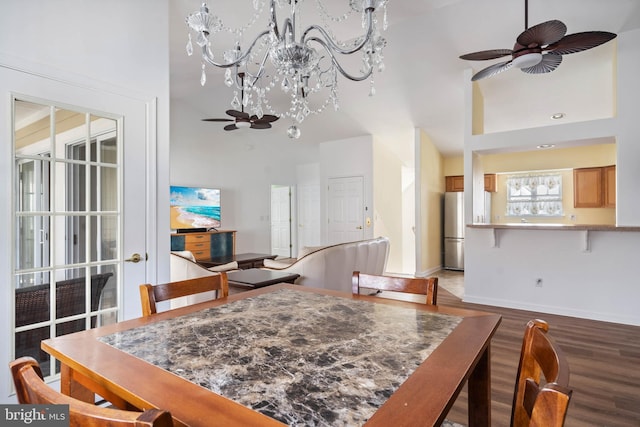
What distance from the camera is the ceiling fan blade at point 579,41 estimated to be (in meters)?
2.51

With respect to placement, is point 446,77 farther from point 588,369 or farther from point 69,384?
point 69,384

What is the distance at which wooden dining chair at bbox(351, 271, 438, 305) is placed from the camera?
60.8 inches

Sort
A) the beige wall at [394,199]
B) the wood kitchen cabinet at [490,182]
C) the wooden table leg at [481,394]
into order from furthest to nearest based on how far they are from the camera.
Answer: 1. the beige wall at [394,199]
2. the wood kitchen cabinet at [490,182]
3. the wooden table leg at [481,394]

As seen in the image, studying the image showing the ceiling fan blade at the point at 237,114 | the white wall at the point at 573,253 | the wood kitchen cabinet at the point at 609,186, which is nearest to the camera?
the white wall at the point at 573,253

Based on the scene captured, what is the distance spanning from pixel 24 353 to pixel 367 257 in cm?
332

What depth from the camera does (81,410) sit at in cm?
56

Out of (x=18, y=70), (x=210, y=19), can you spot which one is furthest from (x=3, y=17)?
(x=210, y=19)

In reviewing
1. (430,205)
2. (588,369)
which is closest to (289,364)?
(588,369)

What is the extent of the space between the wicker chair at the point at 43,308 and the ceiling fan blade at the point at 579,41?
3684 millimetres

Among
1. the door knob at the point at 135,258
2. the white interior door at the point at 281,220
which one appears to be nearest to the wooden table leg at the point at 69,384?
the door knob at the point at 135,258

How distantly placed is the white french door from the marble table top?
121cm

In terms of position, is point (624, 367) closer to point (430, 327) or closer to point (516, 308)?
point (516, 308)

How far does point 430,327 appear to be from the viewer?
1202 mm

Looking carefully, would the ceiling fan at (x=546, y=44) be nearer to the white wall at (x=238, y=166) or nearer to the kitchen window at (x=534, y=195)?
the kitchen window at (x=534, y=195)
